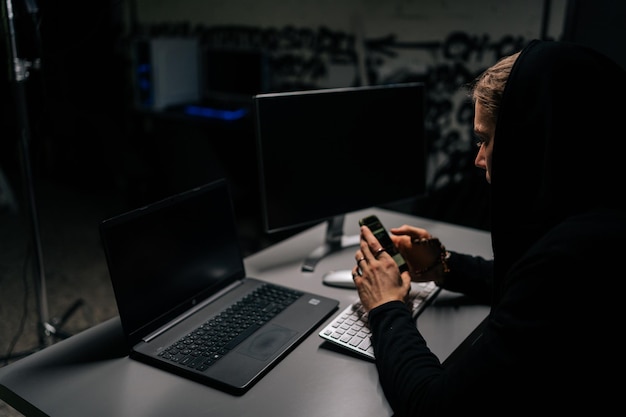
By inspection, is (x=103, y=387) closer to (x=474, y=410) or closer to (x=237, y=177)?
(x=474, y=410)

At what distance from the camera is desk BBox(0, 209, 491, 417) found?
3.24 feet

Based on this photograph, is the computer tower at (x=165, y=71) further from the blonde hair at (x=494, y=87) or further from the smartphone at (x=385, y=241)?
the blonde hair at (x=494, y=87)

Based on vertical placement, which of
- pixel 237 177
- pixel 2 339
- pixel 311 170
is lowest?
pixel 2 339

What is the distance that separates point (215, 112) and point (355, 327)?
2.86m

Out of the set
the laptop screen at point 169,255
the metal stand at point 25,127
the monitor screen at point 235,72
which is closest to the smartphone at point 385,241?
the laptop screen at point 169,255

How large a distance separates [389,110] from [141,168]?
1964 mm

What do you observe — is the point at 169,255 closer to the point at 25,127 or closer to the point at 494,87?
the point at 494,87

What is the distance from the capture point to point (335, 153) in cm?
156

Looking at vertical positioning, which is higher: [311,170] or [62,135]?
[311,170]

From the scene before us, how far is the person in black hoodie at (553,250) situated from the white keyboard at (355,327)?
18 cm

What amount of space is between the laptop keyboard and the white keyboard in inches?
5.7

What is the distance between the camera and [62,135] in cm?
461

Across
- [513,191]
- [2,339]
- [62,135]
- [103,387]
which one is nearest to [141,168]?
[2,339]

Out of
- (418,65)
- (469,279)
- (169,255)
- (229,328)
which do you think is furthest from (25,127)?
(418,65)
